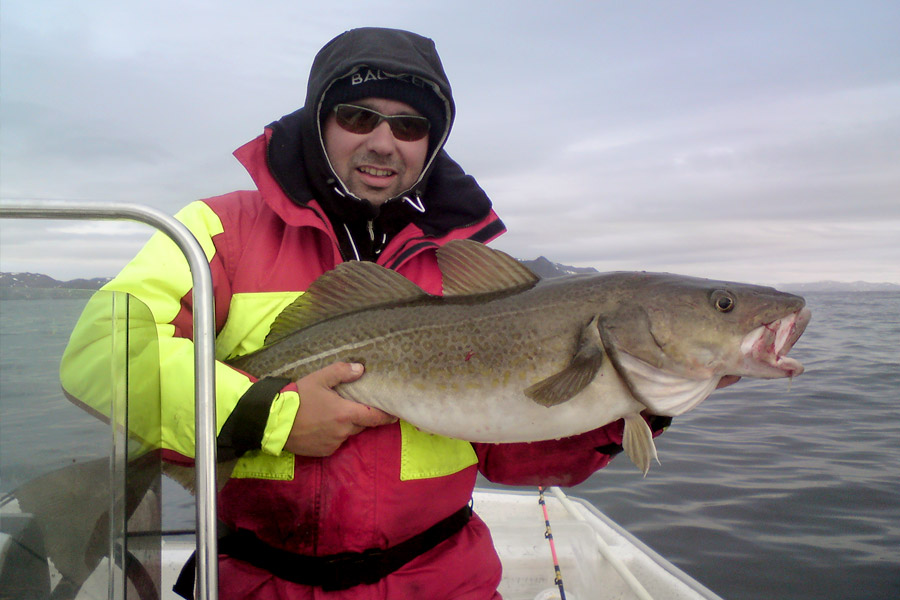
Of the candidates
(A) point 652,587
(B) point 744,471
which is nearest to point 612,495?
(B) point 744,471

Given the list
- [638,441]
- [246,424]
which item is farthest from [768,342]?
[246,424]

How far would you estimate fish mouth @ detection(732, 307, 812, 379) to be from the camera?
2430 mm

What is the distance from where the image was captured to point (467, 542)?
9.45 feet

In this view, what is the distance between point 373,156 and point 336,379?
1298mm

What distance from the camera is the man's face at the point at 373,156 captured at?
10.4 feet

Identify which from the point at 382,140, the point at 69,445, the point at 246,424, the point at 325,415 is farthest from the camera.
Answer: the point at 382,140

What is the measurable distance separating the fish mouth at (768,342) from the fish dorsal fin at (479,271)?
3.18 ft

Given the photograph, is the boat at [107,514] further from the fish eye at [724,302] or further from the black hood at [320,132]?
the fish eye at [724,302]

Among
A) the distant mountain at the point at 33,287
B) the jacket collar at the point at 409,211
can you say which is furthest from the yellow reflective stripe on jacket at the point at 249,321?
the distant mountain at the point at 33,287

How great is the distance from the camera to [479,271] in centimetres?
284

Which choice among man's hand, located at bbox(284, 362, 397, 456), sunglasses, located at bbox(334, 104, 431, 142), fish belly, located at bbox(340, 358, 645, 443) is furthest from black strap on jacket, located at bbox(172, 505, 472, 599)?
sunglasses, located at bbox(334, 104, 431, 142)

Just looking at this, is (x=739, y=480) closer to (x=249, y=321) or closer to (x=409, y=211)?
Answer: (x=409, y=211)

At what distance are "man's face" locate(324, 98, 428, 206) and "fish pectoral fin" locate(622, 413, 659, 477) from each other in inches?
67.3

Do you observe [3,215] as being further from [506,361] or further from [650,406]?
[650,406]
